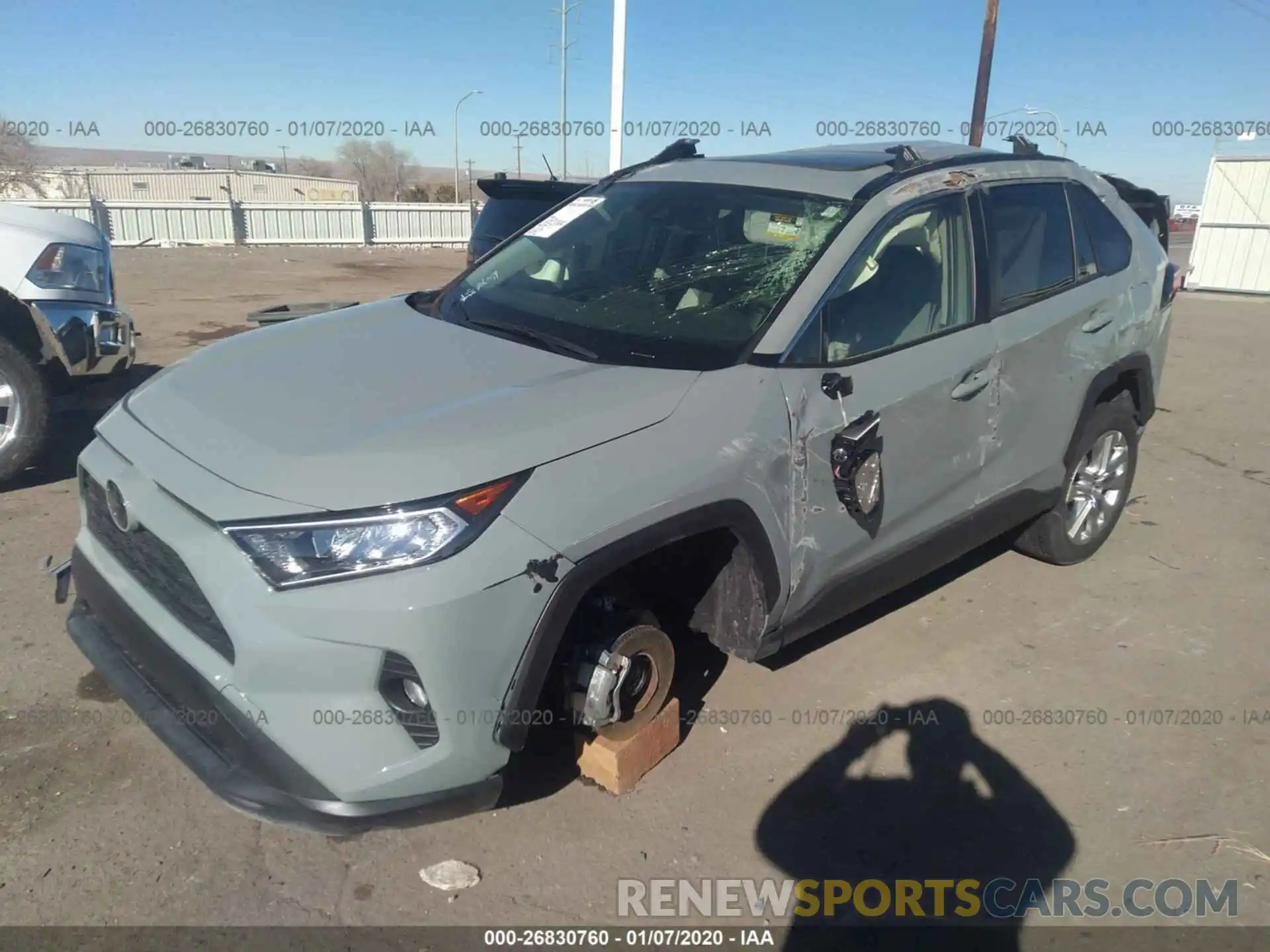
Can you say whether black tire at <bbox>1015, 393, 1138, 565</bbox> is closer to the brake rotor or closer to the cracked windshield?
the cracked windshield

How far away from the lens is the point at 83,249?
540cm

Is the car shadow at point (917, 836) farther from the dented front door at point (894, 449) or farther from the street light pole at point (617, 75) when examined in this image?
the street light pole at point (617, 75)

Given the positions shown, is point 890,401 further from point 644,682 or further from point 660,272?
point 644,682

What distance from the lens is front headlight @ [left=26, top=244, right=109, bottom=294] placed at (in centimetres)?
510

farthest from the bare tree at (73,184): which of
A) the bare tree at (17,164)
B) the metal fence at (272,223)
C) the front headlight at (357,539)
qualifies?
the front headlight at (357,539)

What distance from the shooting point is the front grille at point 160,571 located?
2.29m

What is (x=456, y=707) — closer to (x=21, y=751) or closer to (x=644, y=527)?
(x=644, y=527)

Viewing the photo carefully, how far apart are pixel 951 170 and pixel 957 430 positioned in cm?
105

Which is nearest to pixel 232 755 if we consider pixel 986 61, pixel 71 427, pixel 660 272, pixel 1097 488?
pixel 660 272

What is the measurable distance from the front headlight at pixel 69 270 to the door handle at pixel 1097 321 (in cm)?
538

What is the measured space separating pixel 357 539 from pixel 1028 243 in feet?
10.3

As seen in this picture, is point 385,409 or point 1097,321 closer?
point 385,409

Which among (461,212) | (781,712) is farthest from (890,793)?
(461,212)

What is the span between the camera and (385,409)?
8.13 feet
